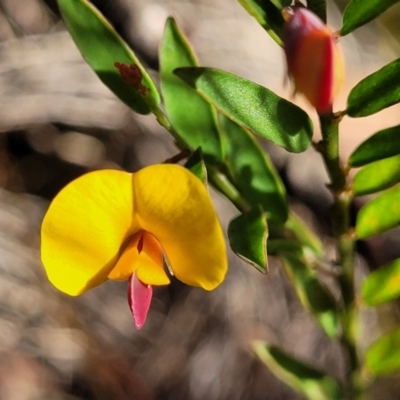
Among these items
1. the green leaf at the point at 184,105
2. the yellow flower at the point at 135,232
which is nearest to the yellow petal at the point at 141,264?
the yellow flower at the point at 135,232

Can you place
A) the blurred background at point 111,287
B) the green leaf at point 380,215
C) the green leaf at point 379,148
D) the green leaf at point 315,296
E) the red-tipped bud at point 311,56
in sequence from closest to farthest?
the red-tipped bud at point 311,56
the green leaf at point 379,148
the green leaf at point 380,215
the green leaf at point 315,296
the blurred background at point 111,287

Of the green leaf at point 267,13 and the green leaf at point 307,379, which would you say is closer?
the green leaf at point 267,13

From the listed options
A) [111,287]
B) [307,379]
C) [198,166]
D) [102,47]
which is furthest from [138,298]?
[111,287]

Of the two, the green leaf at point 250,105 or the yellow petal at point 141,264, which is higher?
the green leaf at point 250,105

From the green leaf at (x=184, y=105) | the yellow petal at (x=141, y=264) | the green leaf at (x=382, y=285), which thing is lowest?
the green leaf at (x=382, y=285)

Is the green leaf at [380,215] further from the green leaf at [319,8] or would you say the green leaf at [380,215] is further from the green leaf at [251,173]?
the green leaf at [319,8]

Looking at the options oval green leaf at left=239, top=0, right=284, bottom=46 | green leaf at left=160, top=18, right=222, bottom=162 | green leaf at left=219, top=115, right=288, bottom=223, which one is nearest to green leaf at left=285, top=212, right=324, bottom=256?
green leaf at left=219, top=115, right=288, bottom=223
